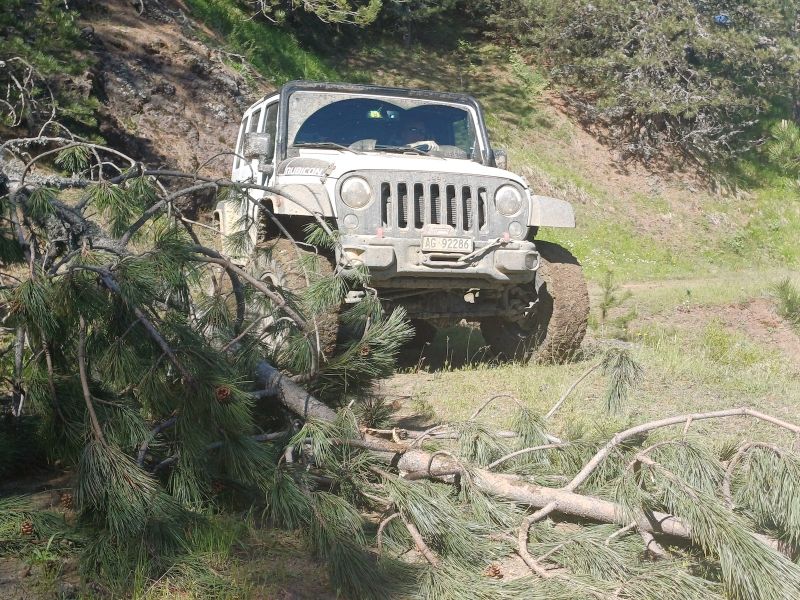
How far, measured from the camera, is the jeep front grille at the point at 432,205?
6.12 meters

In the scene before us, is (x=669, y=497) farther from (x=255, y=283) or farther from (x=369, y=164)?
(x=369, y=164)

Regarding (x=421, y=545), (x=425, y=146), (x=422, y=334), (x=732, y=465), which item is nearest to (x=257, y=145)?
(x=425, y=146)

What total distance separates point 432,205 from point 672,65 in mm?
13106

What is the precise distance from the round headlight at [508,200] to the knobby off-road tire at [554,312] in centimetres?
63

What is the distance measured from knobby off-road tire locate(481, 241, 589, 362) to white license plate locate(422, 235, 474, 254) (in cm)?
87

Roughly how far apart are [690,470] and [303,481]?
139 cm

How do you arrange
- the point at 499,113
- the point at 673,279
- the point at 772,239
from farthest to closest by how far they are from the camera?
1. the point at 499,113
2. the point at 772,239
3. the point at 673,279

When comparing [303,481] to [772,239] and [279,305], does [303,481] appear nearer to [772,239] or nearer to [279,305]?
[279,305]

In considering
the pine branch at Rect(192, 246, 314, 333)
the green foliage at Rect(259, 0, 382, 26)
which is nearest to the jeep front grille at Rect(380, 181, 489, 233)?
the pine branch at Rect(192, 246, 314, 333)

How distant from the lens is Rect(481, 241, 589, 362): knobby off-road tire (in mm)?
6766

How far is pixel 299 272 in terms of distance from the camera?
18.0ft

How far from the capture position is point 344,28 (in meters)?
19.7

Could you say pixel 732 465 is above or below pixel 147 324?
below

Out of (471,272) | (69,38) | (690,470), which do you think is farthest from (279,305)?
(69,38)
